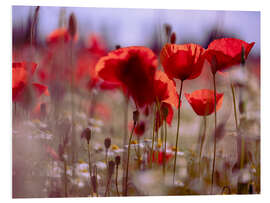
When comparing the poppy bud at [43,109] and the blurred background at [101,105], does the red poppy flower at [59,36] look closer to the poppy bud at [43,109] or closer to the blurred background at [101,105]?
the blurred background at [101,105]

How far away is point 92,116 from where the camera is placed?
1834mm

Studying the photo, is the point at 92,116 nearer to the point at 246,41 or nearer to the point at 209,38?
the point at 209,38

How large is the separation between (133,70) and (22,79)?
1.74ft

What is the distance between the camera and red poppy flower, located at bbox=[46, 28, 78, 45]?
5.88 ft

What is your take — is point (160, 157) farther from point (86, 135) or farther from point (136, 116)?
point (86, 135)

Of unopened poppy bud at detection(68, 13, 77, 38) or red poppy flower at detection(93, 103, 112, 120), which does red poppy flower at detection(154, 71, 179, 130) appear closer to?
red poppy flower at detection(93, 103, 112, 120)

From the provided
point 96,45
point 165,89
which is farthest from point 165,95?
point 96,45

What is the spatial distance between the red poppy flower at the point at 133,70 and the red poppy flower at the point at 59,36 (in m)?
0.19

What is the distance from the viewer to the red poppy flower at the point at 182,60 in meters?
1.83

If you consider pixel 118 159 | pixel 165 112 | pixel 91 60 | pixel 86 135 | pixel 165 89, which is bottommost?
pixel 118 159

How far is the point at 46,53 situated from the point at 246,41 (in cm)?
100

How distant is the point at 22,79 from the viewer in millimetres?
1788

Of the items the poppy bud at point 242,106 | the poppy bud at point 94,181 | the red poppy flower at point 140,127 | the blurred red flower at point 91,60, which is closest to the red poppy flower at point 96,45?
the blurred red flower at point 91,60

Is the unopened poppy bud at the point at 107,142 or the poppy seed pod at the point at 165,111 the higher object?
the poppy seed pod at the point at 165,111
